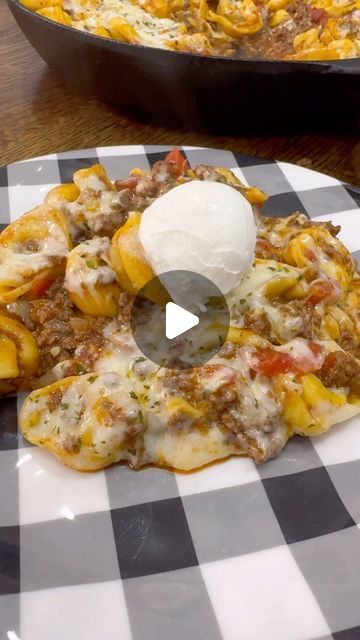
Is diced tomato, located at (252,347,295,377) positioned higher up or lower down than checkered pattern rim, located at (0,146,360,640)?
higher up

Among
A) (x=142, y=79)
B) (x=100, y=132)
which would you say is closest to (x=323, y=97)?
(x=142, y=79)

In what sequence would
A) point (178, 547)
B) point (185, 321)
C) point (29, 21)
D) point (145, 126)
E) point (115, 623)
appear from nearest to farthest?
point (115, 623) → point (178, 547) → point (185, 321) → point (29, 21) → point (145, 126)

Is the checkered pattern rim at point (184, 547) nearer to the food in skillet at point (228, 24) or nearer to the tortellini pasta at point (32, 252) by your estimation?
the tortellini pasta at point (32, 252)

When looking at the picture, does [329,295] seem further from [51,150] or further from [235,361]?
[51,150]

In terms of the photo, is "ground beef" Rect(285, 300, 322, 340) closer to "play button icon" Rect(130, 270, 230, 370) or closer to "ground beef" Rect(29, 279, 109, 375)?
"play button icon" Rect(130, 270, 230, 370)

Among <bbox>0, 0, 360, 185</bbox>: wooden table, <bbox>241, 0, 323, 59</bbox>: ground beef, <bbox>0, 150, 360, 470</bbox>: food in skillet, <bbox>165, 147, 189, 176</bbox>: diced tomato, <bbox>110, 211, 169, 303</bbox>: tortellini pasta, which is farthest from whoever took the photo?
<bbox>241, 0, 323, 59</bbox>: ground beef

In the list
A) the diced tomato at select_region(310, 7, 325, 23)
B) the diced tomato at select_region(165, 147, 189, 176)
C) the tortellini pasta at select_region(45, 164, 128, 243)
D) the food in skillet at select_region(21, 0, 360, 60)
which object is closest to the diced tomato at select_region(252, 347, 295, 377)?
the tortellini pasta at select_region(45, 164, 128, 243)
